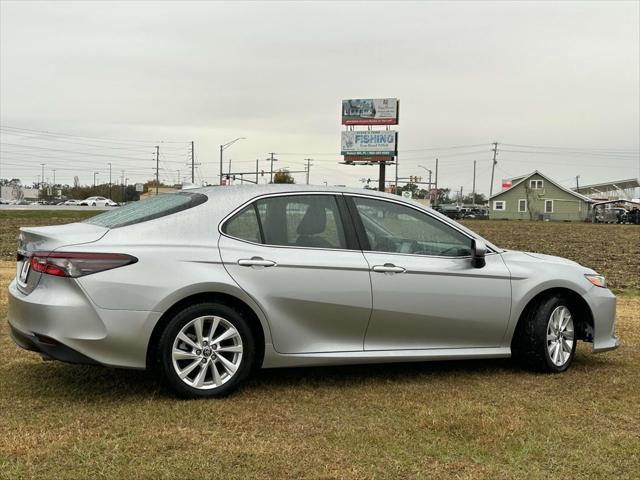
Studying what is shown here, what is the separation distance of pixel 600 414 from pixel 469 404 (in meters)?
0.86

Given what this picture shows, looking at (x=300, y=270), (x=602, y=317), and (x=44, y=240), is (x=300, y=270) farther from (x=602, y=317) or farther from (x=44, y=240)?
(x=602, y=317)

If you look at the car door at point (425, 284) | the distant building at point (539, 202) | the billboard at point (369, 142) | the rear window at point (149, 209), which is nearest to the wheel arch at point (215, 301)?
the rear window at point (149, 209)

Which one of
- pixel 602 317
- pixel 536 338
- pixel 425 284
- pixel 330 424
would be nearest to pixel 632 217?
pixel 602 317

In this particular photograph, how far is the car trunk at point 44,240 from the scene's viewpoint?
450 cm

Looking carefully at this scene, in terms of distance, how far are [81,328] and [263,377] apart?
5.20ft

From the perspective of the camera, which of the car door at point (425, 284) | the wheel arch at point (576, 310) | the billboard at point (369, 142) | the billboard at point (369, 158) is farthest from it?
the billboard at point (369, 158)

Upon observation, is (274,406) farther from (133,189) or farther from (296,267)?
(133,189)

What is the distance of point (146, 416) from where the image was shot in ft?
14.1

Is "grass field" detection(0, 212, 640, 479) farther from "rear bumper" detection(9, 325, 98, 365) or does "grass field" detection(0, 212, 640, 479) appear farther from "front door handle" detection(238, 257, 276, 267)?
"front door handle" detection(238, 257, 276, 267)

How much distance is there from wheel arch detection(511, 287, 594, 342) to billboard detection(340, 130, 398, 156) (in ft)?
198

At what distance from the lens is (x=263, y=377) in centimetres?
541

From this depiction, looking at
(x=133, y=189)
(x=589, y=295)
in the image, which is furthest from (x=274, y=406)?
(x=133, y=189)

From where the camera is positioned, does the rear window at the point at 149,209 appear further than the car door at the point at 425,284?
No

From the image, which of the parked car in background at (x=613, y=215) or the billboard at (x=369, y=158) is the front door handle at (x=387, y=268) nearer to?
the billboard at (x=369, y=158)
